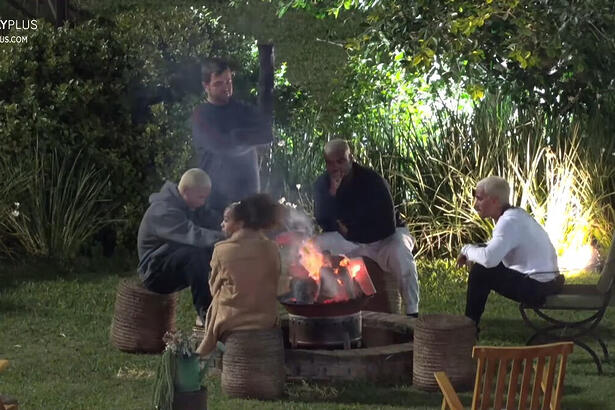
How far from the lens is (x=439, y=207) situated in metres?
13.1

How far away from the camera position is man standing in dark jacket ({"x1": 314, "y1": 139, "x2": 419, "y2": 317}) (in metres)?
9.96

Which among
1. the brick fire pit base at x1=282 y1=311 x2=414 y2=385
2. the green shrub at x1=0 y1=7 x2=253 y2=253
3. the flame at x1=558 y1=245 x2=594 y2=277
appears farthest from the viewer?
the green shrub at x1=0 y1=7 x2=253 y2=253

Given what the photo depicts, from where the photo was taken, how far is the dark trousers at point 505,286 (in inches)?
356

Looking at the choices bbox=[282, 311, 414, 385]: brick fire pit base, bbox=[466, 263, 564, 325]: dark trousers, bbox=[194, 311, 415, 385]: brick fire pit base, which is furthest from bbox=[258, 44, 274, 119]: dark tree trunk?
bbox=[282, 311, 414, 385]: brick fire pit base

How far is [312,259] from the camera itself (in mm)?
9117

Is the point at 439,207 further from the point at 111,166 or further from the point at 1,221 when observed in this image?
the point at 1,221

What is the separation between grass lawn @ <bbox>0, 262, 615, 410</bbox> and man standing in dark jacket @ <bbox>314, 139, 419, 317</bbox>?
756 millimetres

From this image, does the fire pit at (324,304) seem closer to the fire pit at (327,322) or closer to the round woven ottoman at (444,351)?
the fire pit at (327,322)

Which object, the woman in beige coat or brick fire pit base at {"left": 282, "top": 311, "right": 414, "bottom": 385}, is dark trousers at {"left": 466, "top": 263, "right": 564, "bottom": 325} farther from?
the woman in beige coat

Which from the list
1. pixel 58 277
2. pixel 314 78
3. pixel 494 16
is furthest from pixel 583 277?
pixel 314 78

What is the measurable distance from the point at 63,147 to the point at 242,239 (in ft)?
→ 16.9

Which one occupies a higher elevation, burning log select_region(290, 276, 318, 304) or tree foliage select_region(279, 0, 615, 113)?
tree foliage select_region(279, 0, 615, 113)

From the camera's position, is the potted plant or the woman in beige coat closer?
the potted plant

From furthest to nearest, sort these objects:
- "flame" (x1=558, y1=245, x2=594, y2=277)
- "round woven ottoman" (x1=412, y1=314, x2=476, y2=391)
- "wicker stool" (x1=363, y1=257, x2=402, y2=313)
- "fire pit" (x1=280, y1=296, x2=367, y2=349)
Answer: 1. "flame" (x1=558, y1=245, x2=594, y2=277)
2. "wicker stool" (x1=363, y1=257, x2=402, y2=313)
3. "fire pit" (x1=280, y1=296, x2=367, y2=349)
4. "round woven ottoman" (x1=412, y1=314, x2=476, y2=391)
